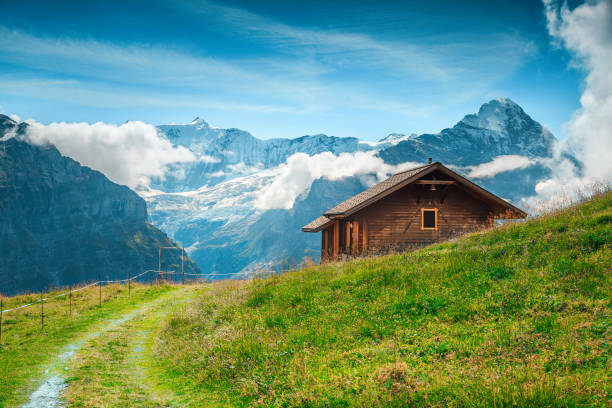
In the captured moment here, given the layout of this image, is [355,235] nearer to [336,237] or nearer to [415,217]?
[415,217]

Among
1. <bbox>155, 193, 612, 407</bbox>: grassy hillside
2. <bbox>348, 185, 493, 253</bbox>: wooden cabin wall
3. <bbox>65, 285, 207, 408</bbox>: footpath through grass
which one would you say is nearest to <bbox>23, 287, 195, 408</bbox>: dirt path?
<bbox>65, 285, 207, 408</bbox>: footpath through grass

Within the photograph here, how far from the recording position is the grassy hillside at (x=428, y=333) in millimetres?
6492

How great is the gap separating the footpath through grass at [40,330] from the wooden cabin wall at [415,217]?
1588 cm

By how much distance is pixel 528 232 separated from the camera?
50.0 ft

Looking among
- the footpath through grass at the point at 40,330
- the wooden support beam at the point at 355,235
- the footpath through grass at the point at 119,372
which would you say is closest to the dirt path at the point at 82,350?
the footpath through grass at the point at 119,372

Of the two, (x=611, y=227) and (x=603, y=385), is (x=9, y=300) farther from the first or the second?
(x=611, y=227)

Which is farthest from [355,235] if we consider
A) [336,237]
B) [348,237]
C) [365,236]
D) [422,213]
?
[422,213]

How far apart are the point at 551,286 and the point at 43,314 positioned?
20.7 m

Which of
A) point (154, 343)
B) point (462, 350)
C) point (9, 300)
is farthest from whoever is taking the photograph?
point (9, 300)

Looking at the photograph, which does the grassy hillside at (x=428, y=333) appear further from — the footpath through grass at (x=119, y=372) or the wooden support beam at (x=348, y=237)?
the wooden support beam at (x=348, y=237)

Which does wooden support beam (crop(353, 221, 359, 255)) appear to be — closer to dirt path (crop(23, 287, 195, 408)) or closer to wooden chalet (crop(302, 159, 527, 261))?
wooden chalet (crop(302, 159, 527, 261))

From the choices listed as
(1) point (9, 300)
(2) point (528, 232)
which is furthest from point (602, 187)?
(1) point (9, 300)

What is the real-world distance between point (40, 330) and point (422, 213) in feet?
75.8

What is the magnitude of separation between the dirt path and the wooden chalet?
42.1ft
